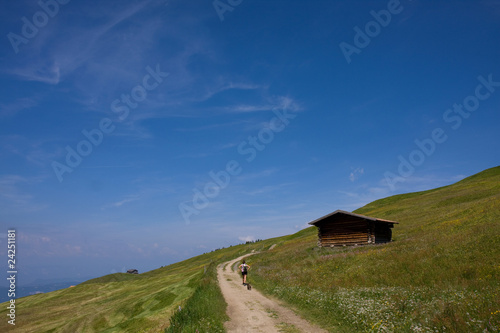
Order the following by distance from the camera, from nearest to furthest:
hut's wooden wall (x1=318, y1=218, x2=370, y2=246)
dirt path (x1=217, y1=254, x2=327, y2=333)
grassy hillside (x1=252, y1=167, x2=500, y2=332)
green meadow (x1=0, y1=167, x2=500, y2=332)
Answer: grassy hillside (x1=252, y1=167, x2=500, y2=332)
green meadow (x1=0, y1=167, x2=500, y2=332)
dirt path (x1=217, y1=254, x2=327, y2=333)
hut's wooden wall (x1=318, y1=218, x2=370, y2=246)

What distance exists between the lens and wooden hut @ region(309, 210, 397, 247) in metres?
41.8

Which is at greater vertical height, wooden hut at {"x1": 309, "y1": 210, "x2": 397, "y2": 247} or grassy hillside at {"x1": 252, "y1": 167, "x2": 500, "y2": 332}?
wooden hut at {"x1": 309, "y1": 210, "x2": 397, "y2": 247}

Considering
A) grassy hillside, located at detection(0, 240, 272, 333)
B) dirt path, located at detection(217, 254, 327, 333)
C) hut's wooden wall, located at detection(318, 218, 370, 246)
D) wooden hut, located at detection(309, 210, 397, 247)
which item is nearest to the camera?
dirt path, located at detection(217, 254, 327, 333)

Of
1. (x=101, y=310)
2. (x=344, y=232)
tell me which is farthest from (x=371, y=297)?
(x=101, y=310)

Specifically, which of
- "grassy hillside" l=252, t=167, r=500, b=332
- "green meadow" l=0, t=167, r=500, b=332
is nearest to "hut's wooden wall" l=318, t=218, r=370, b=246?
"green meadow" l=0, t=167, r=500, b=332

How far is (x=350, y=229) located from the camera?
4391 centimetres


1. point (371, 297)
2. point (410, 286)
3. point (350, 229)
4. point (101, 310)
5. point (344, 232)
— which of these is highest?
point (350, 229)

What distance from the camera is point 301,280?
24.3 metres

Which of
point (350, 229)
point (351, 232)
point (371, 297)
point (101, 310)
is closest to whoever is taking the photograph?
point (371, 297)

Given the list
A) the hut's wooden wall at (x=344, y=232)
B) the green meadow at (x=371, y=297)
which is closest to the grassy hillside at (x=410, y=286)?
the green meadow at (x=371, y=297)

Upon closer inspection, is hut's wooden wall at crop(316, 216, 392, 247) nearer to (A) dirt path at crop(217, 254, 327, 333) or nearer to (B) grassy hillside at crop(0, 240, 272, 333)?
(B) grassy hillside at crop(0, 240, 272, 333)

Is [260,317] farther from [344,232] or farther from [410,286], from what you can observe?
[344,232]

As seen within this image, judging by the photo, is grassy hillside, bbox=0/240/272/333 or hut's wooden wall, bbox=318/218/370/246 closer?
grassy hillside, bbox=0/240/272/333

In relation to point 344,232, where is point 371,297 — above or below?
below
